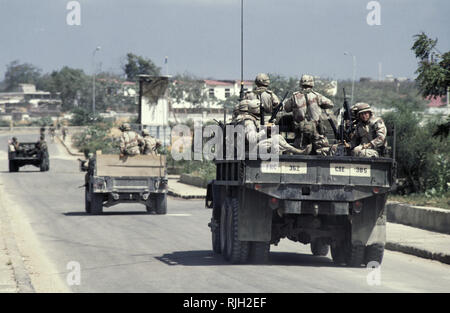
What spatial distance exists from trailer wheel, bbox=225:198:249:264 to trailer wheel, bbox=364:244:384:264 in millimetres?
1836

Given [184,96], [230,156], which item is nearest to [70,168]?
[230,156]

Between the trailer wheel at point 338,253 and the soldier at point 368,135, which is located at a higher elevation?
the soldier at point 368,135

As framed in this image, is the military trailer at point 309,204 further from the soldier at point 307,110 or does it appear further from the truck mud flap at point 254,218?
the soldier at point 307,110

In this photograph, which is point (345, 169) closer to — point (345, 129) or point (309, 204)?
point (309, 204)

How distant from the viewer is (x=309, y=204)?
516 inches

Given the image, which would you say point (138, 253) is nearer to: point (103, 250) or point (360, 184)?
point (103, 250)

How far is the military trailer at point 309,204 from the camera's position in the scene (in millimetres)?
13000

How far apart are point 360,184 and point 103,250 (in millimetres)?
5268

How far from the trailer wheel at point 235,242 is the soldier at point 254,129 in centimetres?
100

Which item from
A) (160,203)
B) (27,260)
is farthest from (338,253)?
(160,203)

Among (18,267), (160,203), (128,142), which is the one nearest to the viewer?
(18,267)

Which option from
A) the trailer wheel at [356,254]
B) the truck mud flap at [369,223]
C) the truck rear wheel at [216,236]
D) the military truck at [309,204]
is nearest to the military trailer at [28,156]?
the truck rear wheel at [216,236]

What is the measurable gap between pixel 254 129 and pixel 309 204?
153 centimetres
